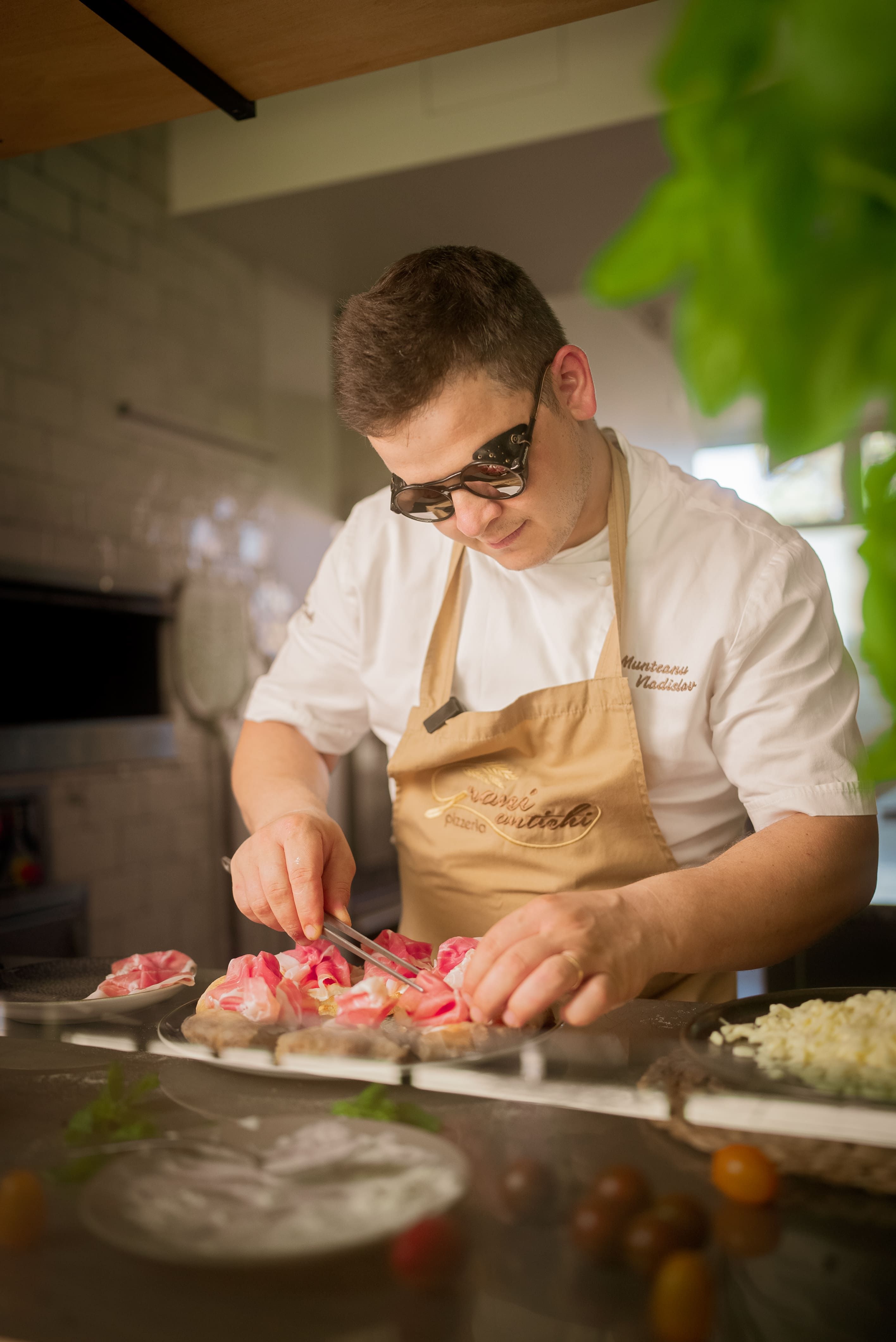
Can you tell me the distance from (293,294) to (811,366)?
4.46 metres

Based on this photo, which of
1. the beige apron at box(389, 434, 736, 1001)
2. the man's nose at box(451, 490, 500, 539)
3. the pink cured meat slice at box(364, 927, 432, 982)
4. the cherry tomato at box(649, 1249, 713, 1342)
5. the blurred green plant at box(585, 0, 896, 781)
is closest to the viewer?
the blurred green plant at box(585, 0, 896, 781)

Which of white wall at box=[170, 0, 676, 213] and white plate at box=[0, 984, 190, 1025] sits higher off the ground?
white wall at box=[170, 0, 676, 213]

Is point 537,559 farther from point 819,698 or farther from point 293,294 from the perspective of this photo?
point 293,294

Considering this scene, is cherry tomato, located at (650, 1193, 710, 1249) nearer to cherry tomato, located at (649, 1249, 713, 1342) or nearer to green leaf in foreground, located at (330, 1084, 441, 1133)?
cherry tomato, located at (649, 1249, 713, 1342)

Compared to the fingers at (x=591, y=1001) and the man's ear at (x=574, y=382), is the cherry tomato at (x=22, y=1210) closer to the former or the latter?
the fingers at (x=591, y=1001)

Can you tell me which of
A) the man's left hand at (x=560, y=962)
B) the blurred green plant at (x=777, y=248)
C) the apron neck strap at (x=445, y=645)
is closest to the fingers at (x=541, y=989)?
the man's left hand at (x=560, y=962)

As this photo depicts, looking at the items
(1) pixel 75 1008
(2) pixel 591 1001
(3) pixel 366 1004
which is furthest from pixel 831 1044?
(1) pixel 75 1008

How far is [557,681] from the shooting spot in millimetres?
1543

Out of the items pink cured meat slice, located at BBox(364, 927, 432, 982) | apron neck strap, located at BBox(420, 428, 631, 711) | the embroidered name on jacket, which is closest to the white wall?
apron neck strap, located at BBox(420, 428, 631, 711)

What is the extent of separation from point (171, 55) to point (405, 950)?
1088 millimetres

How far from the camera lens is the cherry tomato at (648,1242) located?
1.98ft

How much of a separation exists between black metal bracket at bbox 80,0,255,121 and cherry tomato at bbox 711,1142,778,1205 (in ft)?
4.01

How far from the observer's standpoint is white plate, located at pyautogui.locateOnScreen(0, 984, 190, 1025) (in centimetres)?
106

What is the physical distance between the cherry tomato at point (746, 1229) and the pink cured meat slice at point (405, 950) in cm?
58
